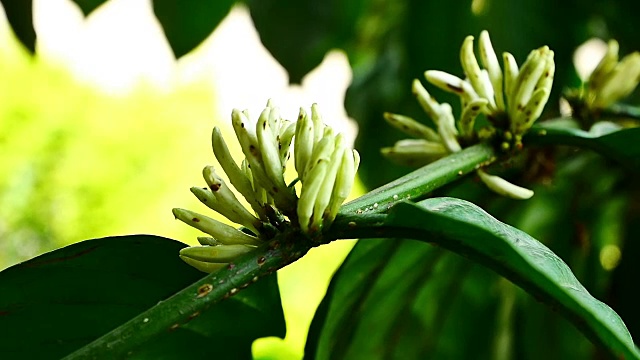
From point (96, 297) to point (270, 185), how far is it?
0.39 ft

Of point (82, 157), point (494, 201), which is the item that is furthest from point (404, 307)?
point (82, 157)

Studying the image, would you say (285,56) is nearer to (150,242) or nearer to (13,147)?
(150,242)

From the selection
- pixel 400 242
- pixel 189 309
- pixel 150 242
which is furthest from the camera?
pixel 400 242

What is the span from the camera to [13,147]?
477 centimetres

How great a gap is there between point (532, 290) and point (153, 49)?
3873mm

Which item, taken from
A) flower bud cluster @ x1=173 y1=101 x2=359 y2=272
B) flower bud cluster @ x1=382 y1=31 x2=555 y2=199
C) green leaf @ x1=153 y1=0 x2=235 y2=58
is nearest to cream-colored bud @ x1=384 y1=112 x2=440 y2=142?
flower bud cluster @ x1=382 y1=31 x2=555 y2=199

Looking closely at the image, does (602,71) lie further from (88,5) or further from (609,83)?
(88,5)

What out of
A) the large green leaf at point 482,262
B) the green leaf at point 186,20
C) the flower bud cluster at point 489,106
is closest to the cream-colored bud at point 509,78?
the flower bud cluster at point 489,106

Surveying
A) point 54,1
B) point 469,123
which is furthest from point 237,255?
point 54,1

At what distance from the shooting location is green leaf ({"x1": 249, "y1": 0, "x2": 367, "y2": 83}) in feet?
2.80

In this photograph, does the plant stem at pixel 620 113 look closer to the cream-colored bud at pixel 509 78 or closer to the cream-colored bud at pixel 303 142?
the cream-colored bud at pixel 509 78

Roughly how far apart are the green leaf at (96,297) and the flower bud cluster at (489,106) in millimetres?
154

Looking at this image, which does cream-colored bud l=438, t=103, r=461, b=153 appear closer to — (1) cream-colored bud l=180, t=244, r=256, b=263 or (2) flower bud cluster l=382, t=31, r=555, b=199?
(2) flower bud cluster l=382, t=31, r=555, b=199

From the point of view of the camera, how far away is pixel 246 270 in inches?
12.0
